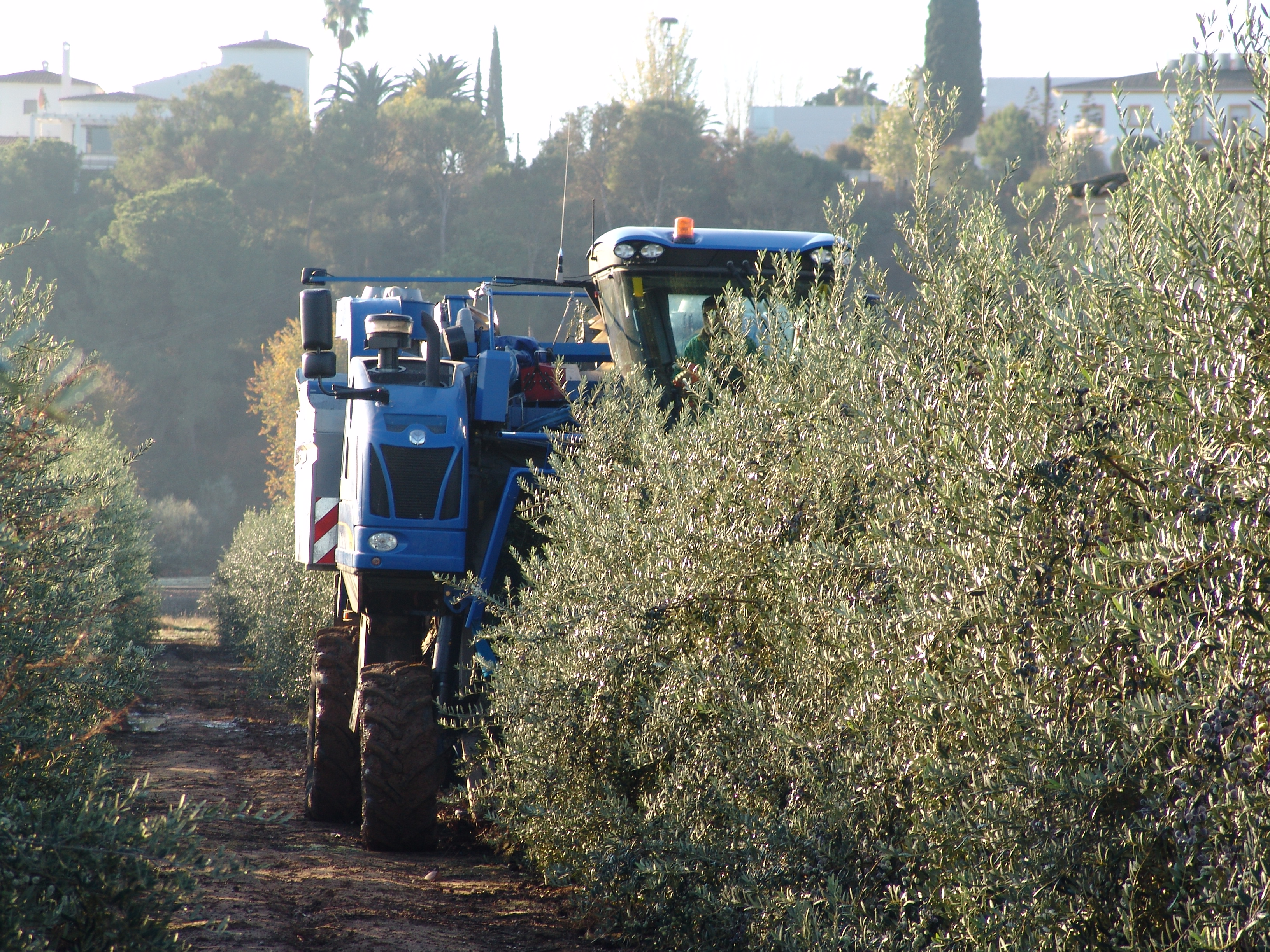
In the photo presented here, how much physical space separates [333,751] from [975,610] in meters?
4.94

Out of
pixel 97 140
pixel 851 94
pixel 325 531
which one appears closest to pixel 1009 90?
pixel 851 94

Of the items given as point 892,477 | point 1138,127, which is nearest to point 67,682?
point 892,477

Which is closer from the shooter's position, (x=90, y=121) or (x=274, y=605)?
(x=274, y=605)

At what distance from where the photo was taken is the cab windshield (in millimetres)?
7074

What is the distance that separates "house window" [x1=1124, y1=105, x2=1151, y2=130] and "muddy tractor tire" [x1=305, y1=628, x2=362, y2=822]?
5310 mm

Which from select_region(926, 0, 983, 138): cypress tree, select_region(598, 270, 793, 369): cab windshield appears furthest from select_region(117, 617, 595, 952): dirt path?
select_region(926, 0, 983, 138): cypress tree

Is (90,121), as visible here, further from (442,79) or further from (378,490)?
(378,490)

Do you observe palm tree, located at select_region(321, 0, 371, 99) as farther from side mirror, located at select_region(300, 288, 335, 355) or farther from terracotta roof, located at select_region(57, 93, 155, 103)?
side mirror, located at select_region(300, 288, 335, 355)

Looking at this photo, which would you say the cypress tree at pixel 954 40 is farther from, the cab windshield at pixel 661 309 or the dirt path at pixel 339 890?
the dirt path at pixel 339 890

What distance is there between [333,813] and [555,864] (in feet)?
7.55

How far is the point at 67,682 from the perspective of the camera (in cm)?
599

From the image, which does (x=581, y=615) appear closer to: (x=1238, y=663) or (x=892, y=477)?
(x=892, y=477)

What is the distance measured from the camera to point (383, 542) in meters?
6.10

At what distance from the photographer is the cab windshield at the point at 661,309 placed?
23.2 ft
